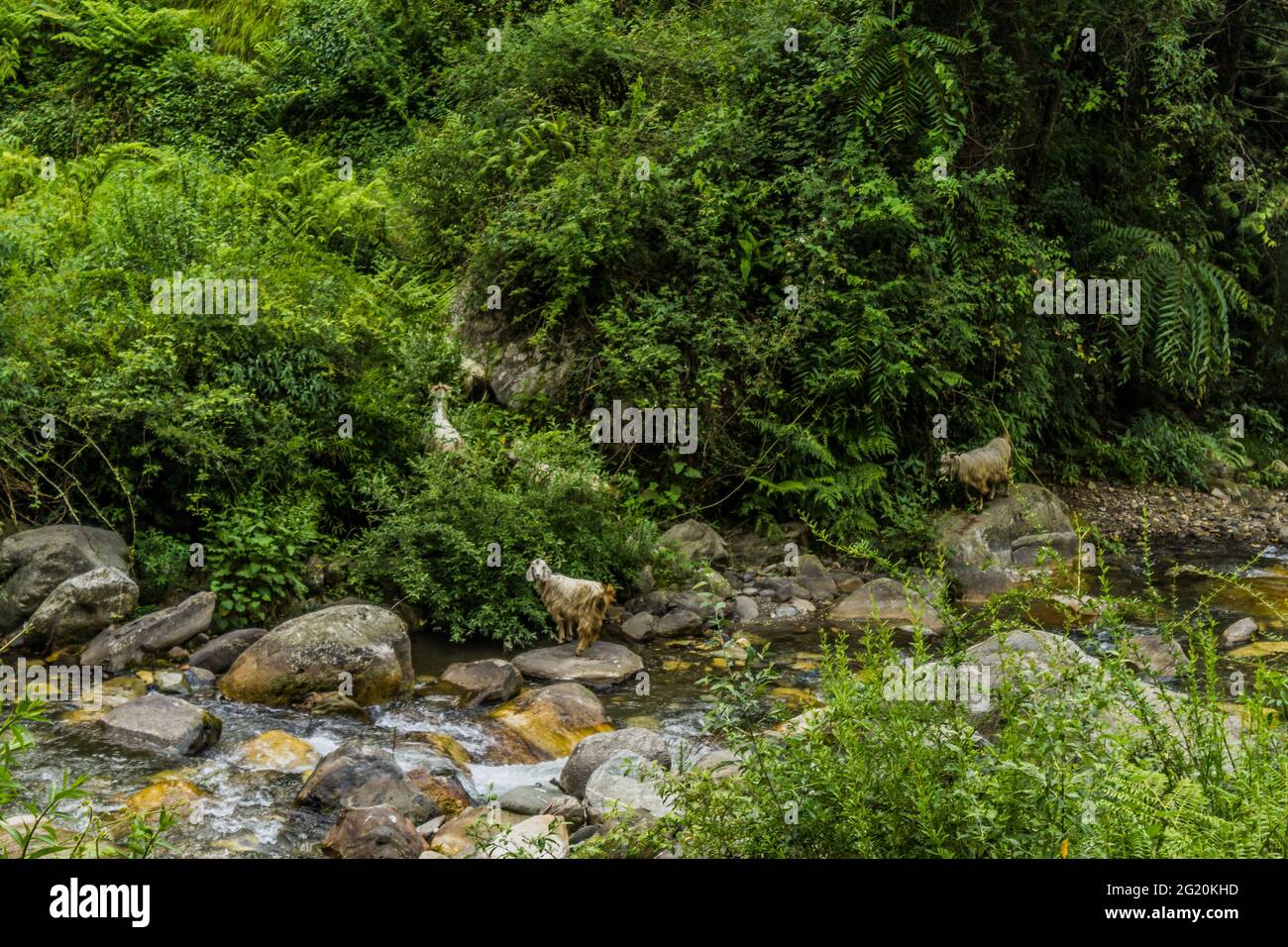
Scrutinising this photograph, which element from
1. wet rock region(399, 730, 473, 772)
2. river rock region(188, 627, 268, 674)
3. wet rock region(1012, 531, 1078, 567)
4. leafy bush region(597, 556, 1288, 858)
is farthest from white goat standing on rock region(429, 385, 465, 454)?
leafy bush region(597, 556, 1288, 858)

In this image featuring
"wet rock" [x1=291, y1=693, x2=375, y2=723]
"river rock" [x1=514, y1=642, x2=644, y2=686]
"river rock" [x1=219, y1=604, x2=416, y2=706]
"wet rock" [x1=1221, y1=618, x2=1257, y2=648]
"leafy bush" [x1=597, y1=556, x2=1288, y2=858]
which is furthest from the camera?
"wet rock" [x1=1221, y1=618, x2=1257, y2=648]

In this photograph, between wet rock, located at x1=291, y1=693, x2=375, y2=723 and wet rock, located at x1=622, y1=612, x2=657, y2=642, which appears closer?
wet rock, located at x1=291, y1=693, x2=375, y2=723

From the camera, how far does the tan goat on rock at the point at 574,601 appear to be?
8602 mm

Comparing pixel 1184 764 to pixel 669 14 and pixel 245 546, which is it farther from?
pixel 669 14

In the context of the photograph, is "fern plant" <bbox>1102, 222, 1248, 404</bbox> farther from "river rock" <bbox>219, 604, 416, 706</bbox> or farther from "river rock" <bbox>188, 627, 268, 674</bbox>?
"river rock" <bbox>188, 627, 268, 674</bbox>

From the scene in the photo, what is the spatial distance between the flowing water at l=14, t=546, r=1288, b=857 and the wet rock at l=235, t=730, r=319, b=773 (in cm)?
7

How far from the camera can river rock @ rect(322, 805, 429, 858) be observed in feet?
17.0

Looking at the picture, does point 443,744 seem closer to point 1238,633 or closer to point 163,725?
point 163,725

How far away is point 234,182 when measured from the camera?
41.2ft

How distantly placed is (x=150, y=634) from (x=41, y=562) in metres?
1.06

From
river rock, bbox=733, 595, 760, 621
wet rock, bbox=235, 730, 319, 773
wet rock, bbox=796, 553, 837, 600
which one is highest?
wet rock, bbox=796, 553, 837, 600
